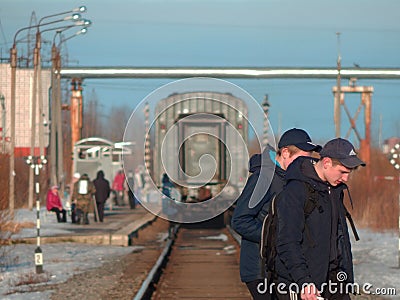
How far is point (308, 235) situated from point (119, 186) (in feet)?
136

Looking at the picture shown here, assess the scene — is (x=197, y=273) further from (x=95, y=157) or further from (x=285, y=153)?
(x=95, y=157)

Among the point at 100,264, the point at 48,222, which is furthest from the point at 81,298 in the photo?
the point at 48,222

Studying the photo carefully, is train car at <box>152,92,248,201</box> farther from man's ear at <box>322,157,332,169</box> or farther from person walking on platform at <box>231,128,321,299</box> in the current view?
man's ear at <box>322,157,332,169</box>

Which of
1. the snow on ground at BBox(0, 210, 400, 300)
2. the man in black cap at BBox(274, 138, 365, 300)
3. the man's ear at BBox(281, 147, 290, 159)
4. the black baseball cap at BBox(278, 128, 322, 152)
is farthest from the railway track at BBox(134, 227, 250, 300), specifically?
the man in black cap at BBox(274, 138, 365, 300)

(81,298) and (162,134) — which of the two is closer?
(81,298)

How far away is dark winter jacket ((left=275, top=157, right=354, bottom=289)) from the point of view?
6.36 meters

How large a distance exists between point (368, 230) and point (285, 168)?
72.7 ft

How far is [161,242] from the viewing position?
91.0 ft

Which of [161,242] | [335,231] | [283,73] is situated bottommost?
[161,242]

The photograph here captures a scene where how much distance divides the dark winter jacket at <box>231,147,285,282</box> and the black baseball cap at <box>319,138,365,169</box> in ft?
2.92

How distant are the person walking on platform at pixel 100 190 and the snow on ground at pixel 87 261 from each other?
4.14 meters

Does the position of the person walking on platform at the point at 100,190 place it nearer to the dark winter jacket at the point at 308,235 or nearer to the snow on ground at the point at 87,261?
the snow on ground at the point at 87,261

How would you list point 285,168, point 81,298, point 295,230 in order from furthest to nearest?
point 81,298, point 285,168, point 295,230

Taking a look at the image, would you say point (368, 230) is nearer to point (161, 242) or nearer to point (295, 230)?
point (161, 242)
